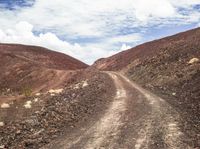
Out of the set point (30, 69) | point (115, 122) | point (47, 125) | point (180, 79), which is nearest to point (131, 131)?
point (115, 122)

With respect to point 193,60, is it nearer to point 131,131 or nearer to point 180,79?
point 180,79

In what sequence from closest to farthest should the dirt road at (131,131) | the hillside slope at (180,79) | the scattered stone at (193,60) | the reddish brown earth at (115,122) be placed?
the dirt road at (131,131) → the reddish brown earth at (115,122) → the hillside slope at (180,79) → the scattered stone at (193,60)

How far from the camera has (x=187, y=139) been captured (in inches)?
622

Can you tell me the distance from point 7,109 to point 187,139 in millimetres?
26120

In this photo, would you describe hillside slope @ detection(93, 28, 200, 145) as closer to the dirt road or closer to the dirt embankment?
the dirt road

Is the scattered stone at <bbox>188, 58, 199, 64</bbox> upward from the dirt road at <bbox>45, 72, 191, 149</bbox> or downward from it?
upward

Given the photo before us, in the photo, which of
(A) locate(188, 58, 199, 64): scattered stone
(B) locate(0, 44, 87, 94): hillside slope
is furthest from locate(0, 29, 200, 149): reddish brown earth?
(B) locate(0, 44, 87, 94): hillside slope

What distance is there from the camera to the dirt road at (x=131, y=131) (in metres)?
15.2

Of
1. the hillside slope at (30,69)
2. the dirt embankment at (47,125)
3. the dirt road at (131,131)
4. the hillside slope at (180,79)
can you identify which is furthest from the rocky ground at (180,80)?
the hillside slope at (30,69)

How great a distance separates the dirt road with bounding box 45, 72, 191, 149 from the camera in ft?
49.9

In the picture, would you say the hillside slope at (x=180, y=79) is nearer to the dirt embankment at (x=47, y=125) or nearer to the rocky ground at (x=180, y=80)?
the rocky ground at (x=180, y=80)

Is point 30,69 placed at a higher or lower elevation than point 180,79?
higher

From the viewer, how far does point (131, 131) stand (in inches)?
685

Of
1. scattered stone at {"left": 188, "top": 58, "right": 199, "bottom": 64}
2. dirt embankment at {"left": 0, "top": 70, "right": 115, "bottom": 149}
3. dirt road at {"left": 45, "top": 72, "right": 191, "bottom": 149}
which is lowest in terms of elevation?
dirt road at {"left": 45, "top": 72, "right": 191, "bottom": 149}
